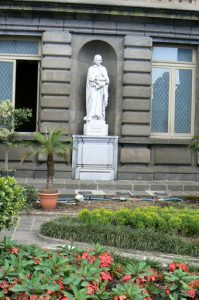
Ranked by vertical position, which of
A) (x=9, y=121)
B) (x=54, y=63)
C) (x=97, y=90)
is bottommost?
(x=9, y=121)

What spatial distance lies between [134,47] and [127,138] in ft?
10.6

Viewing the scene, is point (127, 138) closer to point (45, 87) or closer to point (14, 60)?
point (45, 87)

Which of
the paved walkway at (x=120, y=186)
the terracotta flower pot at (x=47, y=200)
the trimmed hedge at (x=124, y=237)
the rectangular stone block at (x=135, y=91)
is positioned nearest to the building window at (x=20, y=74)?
the paved walkway at (x=120, y=186)

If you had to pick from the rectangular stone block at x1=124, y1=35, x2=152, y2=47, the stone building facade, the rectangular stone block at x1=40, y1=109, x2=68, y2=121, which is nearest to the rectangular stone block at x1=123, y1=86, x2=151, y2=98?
the stone building facade

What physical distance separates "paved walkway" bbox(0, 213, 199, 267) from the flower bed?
138cm

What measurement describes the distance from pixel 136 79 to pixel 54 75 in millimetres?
2894

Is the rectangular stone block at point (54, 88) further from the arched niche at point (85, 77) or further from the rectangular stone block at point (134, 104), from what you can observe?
the rectangular stone block at point (134, 104)

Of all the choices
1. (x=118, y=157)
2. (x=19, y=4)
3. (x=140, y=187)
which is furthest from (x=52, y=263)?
(x=19, y=4)

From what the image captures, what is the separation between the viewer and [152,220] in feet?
30.8

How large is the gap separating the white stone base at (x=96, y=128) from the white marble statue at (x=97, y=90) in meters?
0.17

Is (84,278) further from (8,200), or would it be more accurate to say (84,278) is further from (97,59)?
(97,59)

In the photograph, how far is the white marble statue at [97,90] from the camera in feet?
55.9

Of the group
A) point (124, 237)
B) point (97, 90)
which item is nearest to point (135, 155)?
point (97, 90)

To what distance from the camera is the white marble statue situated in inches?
671
